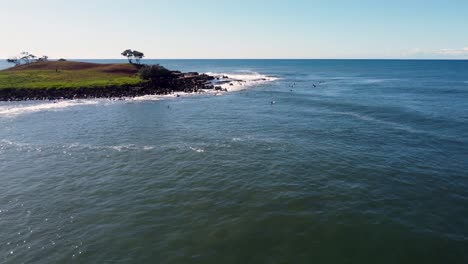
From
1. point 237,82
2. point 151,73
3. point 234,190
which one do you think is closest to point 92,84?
point 151,73

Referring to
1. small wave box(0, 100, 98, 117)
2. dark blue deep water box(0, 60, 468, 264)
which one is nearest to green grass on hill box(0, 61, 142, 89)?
small wave box(0, 100, 98, 117)

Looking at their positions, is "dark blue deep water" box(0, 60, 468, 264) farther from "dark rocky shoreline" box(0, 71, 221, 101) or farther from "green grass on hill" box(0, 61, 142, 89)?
"green grass on hill" box(0, 61, 142, 89)

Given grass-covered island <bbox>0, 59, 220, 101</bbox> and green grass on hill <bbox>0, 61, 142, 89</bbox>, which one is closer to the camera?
grass-covered island <bbox>0, 59, 220, 101</bbox>

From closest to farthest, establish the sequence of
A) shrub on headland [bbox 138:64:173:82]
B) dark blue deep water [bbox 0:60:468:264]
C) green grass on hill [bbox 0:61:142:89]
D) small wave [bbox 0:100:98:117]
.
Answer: dark blue deep water [bbox 0:60:468:264], small wave [bbox 0:100:98:117], green grass on hill [bbox 0:61:142:89], shrub on headland [bbox 138:64:173:82]

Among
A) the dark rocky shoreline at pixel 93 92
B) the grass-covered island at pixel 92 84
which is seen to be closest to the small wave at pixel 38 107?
the dark rocky shoreline at pixel 93 92

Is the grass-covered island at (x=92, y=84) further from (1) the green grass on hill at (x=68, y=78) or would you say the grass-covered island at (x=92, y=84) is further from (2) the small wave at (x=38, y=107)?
(2) the small wave at (x=38, y=107)

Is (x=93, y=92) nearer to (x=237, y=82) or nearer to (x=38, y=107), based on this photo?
(x=38, y=107)

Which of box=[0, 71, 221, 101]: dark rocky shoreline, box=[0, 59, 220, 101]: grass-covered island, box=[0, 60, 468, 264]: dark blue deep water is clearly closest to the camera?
box=[0, 60, 468, 264]: dark blue deep water
